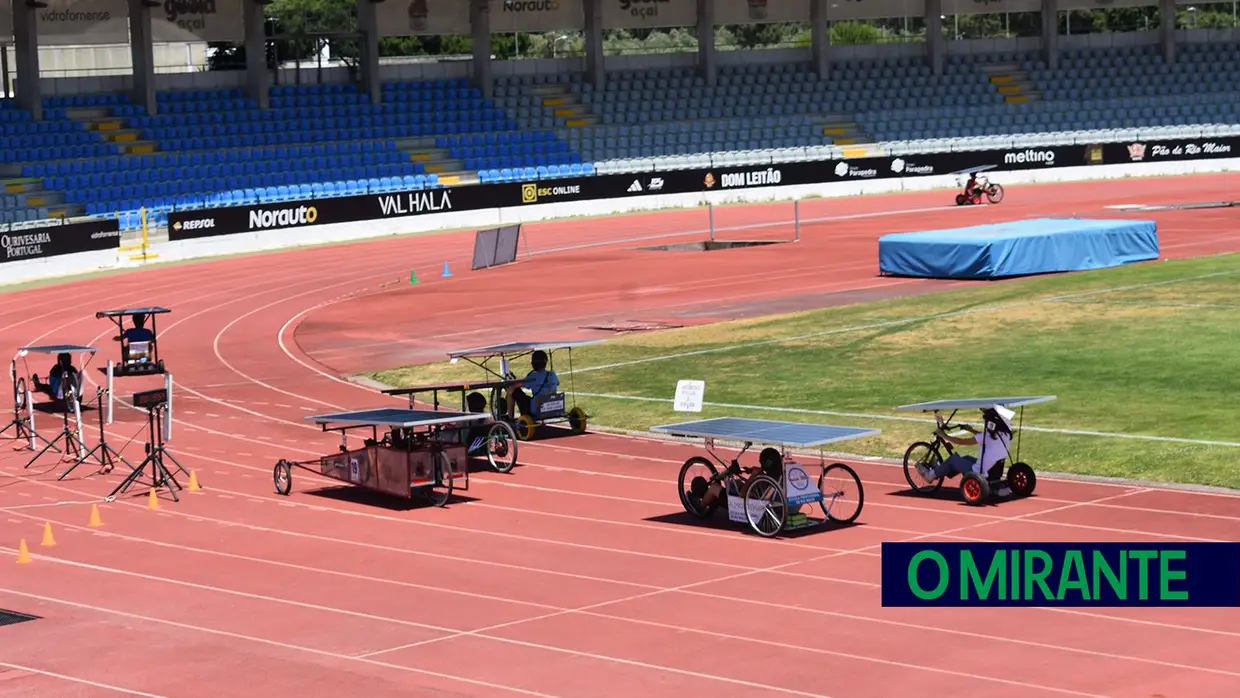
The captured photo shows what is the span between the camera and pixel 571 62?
8381 cm

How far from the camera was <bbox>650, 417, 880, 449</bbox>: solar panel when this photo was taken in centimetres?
2138

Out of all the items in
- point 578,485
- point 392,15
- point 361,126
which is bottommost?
point 578,485

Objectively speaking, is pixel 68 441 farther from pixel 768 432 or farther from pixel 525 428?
pixel 768 432

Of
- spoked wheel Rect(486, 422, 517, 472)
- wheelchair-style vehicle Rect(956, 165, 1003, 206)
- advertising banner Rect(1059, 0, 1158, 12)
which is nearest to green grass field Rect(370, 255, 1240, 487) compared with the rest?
spoked wheel Rect(486, 422, 517, 472)

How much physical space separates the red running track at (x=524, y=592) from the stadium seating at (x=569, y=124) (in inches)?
1297

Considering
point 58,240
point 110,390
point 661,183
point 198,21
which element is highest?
point 198,21

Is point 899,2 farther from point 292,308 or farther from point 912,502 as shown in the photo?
point 912,502

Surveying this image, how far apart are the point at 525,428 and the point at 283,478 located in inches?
198

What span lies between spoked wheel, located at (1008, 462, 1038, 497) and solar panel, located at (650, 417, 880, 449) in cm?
193

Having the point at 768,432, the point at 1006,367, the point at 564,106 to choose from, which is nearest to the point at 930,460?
the point at 768,432

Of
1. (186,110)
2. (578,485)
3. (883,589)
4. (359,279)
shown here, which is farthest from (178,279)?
(883,589)

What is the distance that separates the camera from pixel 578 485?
2538 cm

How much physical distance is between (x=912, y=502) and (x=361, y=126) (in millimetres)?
54965

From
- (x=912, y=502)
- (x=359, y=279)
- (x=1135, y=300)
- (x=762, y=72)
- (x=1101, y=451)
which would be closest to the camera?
(x=912, y=502)
